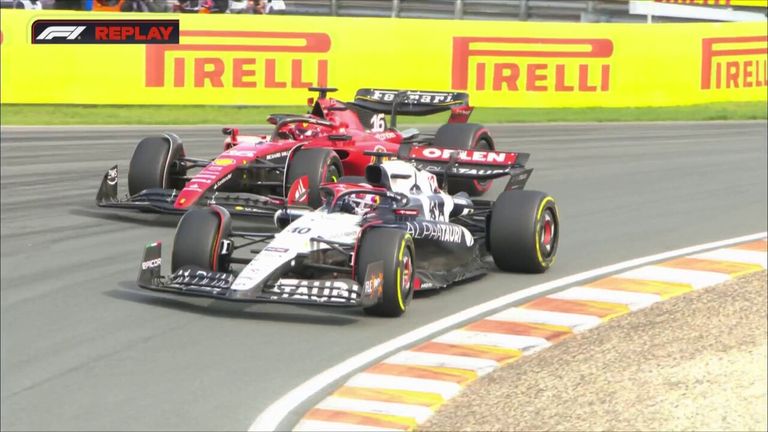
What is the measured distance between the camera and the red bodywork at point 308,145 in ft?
35.8

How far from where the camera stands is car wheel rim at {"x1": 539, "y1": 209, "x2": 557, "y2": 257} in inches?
420

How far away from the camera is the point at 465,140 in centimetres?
877

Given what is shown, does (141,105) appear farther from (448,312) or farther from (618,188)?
(618,188)

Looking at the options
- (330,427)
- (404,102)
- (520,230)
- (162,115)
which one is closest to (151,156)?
(162,115)

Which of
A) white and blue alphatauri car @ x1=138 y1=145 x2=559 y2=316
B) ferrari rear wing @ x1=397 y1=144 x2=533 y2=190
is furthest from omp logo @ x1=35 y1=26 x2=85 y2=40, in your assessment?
white and blue alphatauri car @ x1=138 y1=145 x2=559 y2=316

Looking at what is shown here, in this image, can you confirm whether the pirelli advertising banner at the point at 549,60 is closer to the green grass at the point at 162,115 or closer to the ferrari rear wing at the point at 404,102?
the green grass at the point at 162,115

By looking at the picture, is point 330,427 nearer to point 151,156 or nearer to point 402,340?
point 402,340

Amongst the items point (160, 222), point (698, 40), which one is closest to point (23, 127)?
point (160, 222)

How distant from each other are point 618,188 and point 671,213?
1326 millimetres

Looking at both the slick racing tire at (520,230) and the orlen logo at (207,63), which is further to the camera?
the slick racing tire at (520,230)

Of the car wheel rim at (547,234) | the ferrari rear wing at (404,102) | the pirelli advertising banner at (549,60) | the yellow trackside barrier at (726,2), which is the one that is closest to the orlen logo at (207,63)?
the ferrari rear wing at (404,102)

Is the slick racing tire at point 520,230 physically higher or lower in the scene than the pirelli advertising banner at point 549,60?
lower

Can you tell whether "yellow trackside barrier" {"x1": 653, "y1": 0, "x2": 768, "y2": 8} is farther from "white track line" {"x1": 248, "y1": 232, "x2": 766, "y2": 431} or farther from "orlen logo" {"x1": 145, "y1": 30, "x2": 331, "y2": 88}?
"orlen logo" {"x1": 145, "y1": 30, "x2": 331, "y2": 88}

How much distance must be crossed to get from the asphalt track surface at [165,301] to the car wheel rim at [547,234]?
1.12 ft
